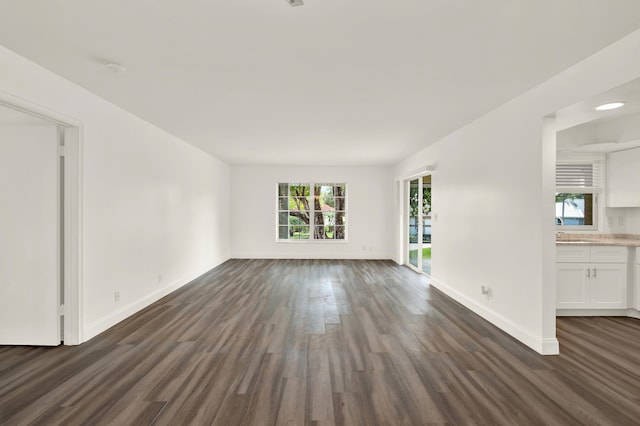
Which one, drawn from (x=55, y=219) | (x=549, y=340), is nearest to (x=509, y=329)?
(x=549, y=340)

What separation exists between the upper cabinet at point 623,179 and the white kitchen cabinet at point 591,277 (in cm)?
88

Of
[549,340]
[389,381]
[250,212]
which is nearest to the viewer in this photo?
[389,381]

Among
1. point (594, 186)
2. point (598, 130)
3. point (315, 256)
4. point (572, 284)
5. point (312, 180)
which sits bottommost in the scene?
point (315, 256)

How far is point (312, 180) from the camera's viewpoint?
8289mm

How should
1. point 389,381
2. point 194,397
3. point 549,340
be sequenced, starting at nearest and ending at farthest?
point 194,397
point 389,381
point 549,340

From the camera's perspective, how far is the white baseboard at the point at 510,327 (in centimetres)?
285

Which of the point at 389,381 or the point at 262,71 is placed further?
the point at 262,71

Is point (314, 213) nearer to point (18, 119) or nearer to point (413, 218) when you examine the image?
point (413, 218)

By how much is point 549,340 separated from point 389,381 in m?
1.66

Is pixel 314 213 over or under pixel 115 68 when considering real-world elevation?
under

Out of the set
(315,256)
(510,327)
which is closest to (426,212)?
(315,256)

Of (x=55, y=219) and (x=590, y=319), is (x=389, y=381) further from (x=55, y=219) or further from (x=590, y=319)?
(x=55, y=219)

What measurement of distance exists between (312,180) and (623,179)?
19.5 feet

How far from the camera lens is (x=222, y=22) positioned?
1979mm
